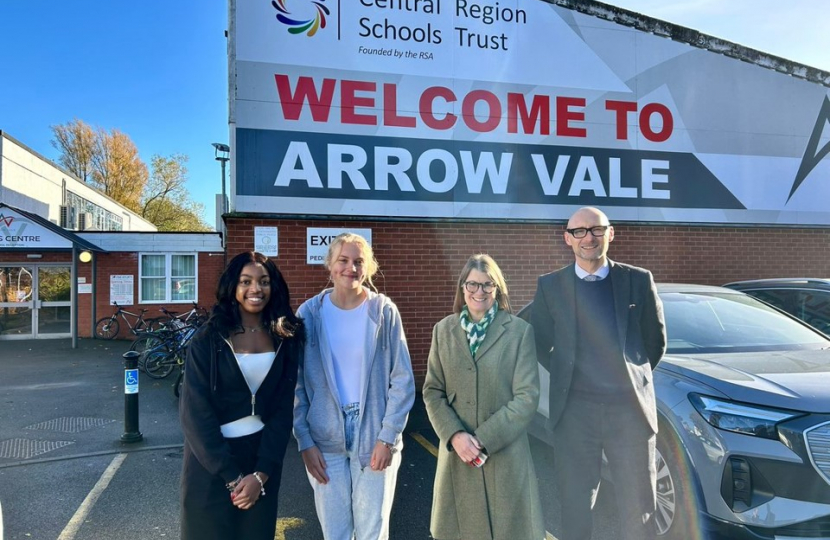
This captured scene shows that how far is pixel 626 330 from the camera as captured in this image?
2.73m

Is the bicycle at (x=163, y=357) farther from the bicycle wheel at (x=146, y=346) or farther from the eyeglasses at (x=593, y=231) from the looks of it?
the eyeglasses at (x=593, y=231)

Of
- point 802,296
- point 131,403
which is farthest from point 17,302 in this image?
point 802,296

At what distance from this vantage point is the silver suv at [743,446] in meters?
2.60

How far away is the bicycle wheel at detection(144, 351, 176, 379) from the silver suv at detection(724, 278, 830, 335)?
29.0 feet

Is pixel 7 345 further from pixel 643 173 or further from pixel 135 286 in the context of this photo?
pixel 643 173

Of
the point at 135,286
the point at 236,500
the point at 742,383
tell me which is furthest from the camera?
the point at 135,286

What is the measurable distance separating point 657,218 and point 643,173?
0.74 metres

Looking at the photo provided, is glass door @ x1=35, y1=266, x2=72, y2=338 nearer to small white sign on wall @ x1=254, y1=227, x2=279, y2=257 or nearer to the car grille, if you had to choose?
small white sign on wall @ x1=254, y1=227, x2=279, y2=257

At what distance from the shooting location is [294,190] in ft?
23.0

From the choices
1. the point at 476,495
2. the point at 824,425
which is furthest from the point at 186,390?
the point at 824,425

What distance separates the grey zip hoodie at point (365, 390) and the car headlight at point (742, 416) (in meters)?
1.66

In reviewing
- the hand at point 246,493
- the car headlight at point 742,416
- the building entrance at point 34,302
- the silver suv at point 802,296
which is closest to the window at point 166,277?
the building entrance at point 34,302

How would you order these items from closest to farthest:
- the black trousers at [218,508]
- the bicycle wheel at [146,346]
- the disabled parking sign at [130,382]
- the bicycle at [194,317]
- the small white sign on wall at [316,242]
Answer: the black trousers at [218,508], the disabled parking sign at [130,382], the small white sign on wall at [316,242], the bicycle wheel at [146,346], the bicycle at [194,317]

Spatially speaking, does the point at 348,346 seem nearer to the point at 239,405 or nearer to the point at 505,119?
the point at 239,405
